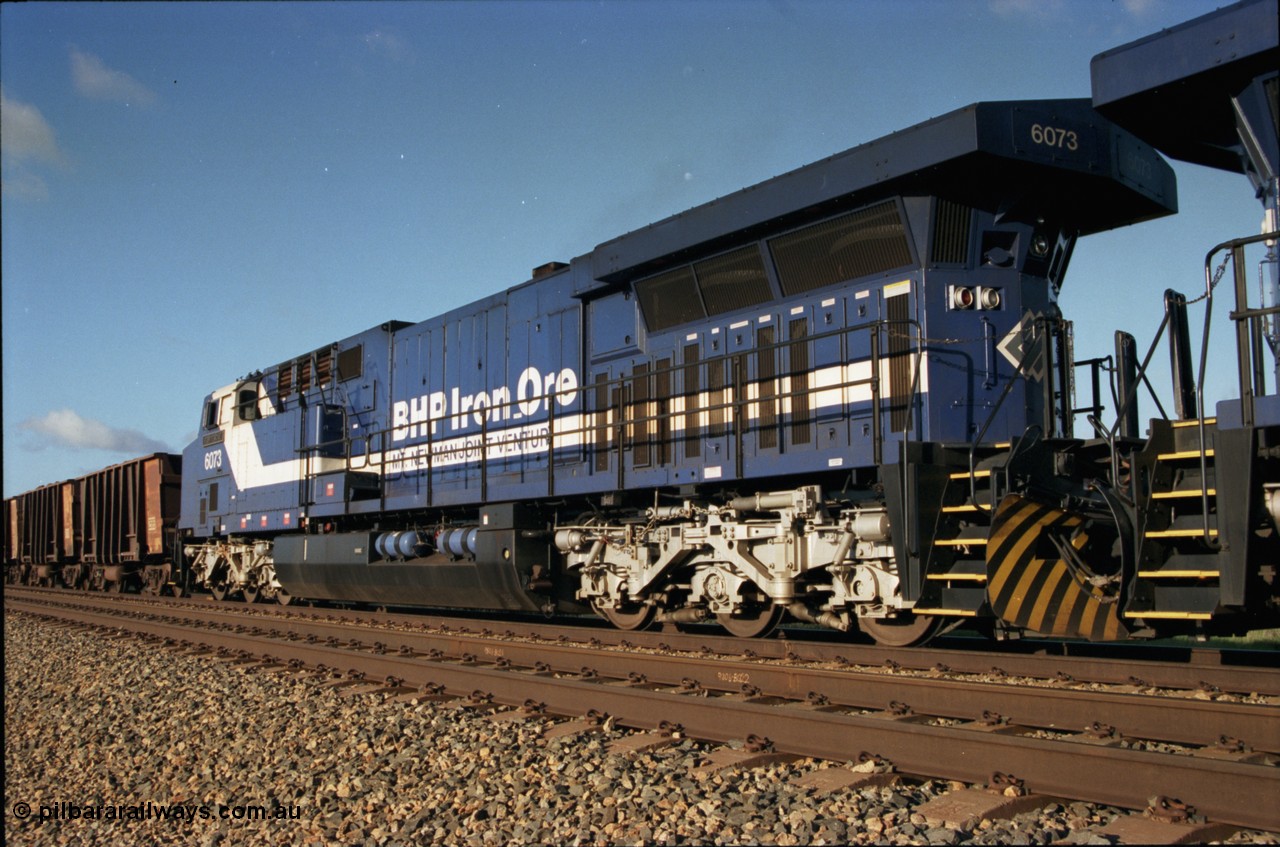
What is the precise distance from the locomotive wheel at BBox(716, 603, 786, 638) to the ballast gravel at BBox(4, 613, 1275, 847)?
3.27 meters

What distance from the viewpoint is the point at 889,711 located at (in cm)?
628

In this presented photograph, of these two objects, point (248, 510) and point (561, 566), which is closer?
point (561, 566)

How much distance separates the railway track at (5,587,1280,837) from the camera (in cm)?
431

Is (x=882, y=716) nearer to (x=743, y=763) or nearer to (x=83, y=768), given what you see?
(x=743, y=763)

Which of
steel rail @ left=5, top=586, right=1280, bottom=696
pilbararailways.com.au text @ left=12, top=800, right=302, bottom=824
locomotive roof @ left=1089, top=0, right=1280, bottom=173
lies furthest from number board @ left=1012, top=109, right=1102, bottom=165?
pilbararailways.com.au text @ left=12, top=800, right=302, bottom=824

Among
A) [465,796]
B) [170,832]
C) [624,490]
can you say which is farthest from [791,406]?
[170,832]

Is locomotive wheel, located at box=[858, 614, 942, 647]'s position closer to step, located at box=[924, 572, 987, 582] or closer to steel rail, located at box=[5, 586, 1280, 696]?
steel rail, located at box=[5, 586, 1280, 696]

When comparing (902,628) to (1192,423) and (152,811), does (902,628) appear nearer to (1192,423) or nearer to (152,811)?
(1192,423)

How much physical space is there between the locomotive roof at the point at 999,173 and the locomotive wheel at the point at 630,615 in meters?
4.04

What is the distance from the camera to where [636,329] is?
1102 cm

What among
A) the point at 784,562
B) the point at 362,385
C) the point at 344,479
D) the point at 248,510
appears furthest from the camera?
the point at 248,510

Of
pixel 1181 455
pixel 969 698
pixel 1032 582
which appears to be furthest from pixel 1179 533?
pixel 969 698

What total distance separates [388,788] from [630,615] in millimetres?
5757

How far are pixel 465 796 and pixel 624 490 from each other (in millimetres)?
5747
